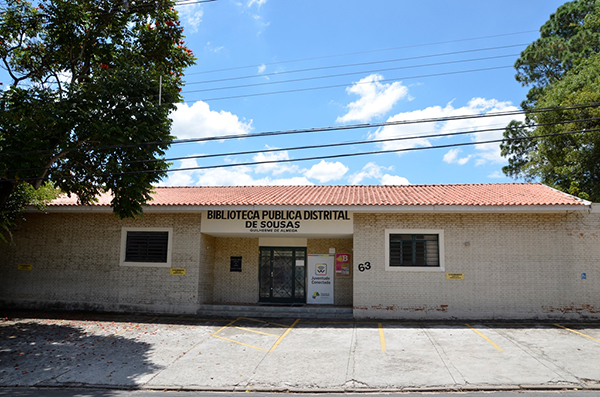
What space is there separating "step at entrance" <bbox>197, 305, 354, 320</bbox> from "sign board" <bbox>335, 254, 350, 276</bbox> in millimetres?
2018

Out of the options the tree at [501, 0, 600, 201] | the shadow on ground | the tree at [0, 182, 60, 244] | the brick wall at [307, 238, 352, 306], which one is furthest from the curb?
the tree at [501, 0, 600, 201]

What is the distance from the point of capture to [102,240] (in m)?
16.2

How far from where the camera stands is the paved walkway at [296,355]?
838 cm

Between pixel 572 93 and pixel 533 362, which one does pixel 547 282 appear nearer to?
pixel 533 362

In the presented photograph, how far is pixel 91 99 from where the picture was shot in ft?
38.6

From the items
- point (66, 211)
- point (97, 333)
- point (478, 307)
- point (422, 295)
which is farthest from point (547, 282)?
point (66, 211)

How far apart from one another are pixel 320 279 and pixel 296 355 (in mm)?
6966

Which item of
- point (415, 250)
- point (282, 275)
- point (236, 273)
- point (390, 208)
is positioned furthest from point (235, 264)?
point (415, 250)

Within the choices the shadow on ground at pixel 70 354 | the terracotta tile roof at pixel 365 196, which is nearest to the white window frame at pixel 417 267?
the terracotta tile roof at pixel 365 196

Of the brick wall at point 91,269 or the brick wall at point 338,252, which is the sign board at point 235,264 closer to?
the brick wall at point 91,269

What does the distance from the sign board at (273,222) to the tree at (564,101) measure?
10044 millimetres

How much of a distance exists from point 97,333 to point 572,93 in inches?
1007

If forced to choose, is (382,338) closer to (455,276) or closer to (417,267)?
(417,267)

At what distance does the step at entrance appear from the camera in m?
14.9
